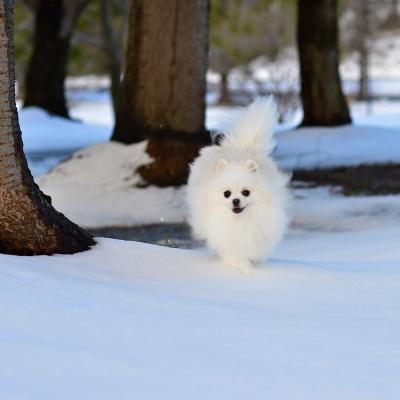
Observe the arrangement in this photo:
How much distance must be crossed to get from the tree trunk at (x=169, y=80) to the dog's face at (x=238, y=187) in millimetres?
4959

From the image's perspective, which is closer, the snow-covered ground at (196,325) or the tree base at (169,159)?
the snow-covered ground at (196,325)

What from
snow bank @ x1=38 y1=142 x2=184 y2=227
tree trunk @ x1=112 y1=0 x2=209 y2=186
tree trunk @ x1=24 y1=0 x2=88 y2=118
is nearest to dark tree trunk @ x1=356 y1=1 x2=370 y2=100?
tree trunk @ x1=24 y1=0 x2=88 y2=118

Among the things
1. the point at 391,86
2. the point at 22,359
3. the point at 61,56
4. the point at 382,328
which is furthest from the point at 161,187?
the point at 391,86

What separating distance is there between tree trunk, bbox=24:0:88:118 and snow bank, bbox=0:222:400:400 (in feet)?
52.9

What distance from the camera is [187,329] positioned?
4512 millimetres

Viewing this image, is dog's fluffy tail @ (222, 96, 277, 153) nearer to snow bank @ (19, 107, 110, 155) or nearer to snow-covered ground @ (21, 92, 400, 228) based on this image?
snow-covered ground @ (21, 92, 400, 228)

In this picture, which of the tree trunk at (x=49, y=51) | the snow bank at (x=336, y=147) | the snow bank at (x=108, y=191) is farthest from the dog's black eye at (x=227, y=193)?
the tree trunk at (x=49, y=51)

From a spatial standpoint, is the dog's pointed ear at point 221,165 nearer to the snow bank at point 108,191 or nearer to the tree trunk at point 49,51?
the snow bank at point 108,191

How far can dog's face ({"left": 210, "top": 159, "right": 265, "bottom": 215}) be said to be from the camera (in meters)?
6.21

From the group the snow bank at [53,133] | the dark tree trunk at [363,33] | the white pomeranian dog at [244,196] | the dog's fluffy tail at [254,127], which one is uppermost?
the dark tree trunk at [363,33]

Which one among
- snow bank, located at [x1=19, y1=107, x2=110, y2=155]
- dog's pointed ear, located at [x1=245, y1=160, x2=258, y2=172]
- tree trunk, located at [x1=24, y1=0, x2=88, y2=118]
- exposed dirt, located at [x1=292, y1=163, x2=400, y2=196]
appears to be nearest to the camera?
dog's pointed ear, located at [x1=245, y1=160, x2=258, y2=172]

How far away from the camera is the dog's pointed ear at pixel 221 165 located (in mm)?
6359

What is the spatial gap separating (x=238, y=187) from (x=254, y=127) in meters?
0.64

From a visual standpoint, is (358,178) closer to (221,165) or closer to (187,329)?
(221,165)
